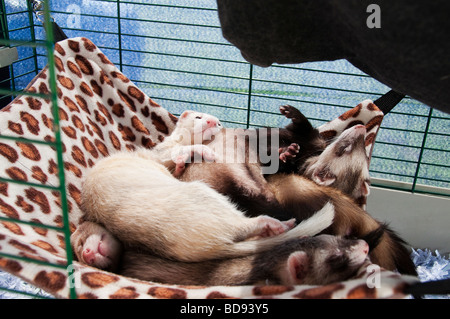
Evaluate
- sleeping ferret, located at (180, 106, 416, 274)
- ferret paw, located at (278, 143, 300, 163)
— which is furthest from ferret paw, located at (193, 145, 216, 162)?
ferret paw, located at (278, 143, 300, 163)

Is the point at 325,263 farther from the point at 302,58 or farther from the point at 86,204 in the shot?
the point at 86,204

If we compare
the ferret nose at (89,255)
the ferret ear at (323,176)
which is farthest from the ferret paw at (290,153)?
the ferret nose at (89,255)

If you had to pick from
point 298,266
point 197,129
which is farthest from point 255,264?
point 197,129

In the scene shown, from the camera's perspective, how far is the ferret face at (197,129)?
6.04ft

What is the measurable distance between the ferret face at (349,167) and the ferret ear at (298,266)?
24.7 inches

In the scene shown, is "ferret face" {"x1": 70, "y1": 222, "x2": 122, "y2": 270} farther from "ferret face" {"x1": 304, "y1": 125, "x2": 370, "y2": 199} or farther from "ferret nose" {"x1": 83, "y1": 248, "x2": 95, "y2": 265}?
"ferret face" {"x1": 304, "y1": 125, "x2": 370, "y2": 199}

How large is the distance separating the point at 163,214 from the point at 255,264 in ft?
0.96

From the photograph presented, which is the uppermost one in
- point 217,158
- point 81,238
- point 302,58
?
point 302,58

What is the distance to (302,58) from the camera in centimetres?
102

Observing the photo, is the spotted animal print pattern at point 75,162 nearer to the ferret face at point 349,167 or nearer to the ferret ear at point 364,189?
the ferret face at point 349,167

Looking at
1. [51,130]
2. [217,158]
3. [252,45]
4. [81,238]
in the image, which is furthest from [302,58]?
[51,130]

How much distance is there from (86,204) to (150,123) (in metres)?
0.74

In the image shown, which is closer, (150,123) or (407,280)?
(407,280)

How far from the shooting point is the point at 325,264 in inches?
43.4
